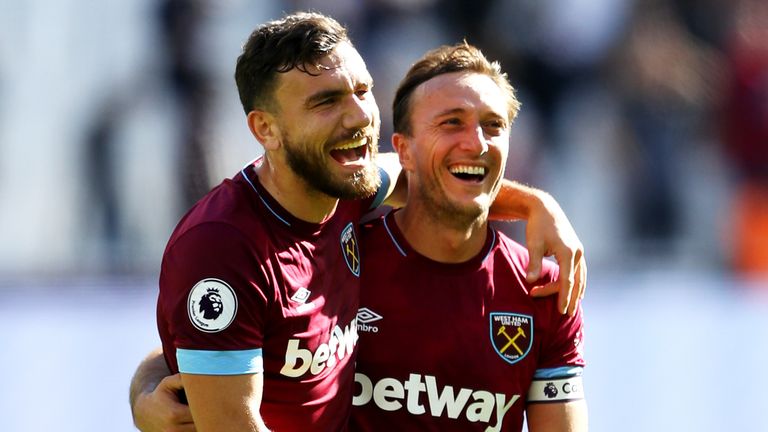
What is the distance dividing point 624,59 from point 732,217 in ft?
4.75

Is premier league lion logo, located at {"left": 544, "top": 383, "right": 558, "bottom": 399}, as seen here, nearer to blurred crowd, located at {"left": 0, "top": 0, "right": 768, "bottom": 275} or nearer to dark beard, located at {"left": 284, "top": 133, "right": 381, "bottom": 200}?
dark beard, located at {"left": 284, "top": 133, "right": 381, "bottom": 200}

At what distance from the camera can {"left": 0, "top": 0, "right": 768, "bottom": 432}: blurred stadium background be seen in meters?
9.20

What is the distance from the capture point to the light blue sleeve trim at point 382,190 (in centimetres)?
499

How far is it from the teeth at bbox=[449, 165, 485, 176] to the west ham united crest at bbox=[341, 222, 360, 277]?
0.41 metres

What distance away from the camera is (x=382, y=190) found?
5.00m

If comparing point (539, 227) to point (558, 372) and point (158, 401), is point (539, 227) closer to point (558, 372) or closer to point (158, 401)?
point (558, 372)

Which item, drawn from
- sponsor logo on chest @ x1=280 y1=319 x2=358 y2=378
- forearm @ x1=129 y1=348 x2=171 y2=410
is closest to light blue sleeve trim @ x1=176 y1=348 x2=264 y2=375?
sponsor logo on chest @ x1=280 y1=319 x2=358 y2=378

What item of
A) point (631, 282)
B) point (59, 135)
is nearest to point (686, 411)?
point (631, 282)

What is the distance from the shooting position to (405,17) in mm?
9961

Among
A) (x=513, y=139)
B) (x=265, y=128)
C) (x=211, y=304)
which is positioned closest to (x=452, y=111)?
(x=265, y=128)

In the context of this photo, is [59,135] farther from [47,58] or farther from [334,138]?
[334,138]

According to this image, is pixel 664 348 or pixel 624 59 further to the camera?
pixel 624 59

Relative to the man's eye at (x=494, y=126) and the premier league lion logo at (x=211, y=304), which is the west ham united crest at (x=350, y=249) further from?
the premier league lion logo at (x=211, y=304)

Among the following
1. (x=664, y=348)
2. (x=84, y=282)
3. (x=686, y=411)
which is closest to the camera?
(x=686, y=411)
